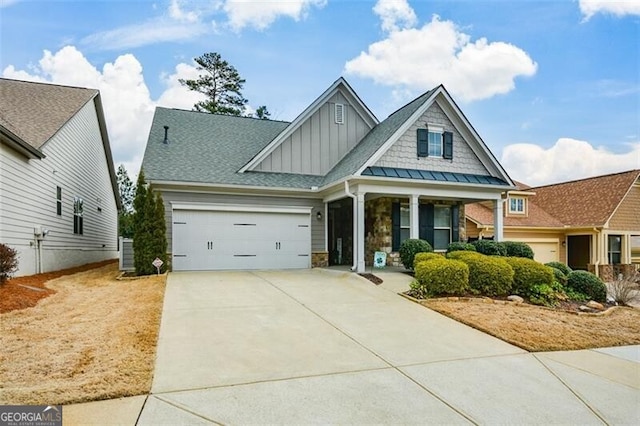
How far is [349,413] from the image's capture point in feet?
12.6

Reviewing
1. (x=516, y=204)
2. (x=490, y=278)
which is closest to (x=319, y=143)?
(x=490, y=278)

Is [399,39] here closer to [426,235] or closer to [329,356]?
[426,235]

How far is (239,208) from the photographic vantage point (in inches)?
543

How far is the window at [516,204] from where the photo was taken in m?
21.1

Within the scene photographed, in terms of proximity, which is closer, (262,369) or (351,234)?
(262,369)

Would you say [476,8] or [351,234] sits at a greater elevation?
[476,8]

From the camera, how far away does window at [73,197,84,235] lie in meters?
15.6

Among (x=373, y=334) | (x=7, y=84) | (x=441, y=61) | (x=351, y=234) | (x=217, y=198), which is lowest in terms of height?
(x=373, y=334)

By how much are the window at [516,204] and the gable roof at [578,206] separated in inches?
17.5

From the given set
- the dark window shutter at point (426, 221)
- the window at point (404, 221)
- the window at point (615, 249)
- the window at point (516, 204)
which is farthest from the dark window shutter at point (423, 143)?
the window at point (615, 249)

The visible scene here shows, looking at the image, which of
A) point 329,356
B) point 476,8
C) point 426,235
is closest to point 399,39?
point 476,8

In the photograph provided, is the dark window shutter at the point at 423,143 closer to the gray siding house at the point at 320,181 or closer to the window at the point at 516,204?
the gray siding house at the point at 320,181

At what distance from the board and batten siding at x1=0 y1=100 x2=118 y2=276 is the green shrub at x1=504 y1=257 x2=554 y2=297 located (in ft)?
40.4

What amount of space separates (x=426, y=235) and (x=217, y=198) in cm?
739
